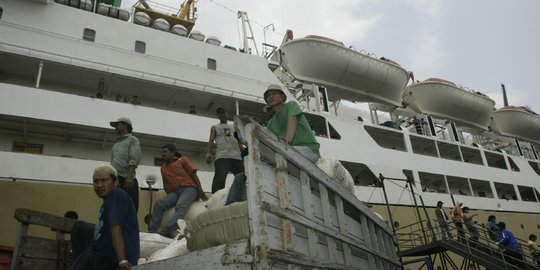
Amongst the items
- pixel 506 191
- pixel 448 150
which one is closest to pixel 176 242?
pixel 448 150

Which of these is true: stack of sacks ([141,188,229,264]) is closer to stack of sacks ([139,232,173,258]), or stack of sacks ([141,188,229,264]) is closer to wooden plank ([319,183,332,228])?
stack of sacks ([139,232,173,258])

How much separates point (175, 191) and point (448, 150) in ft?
50.1

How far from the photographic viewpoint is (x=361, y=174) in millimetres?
13711

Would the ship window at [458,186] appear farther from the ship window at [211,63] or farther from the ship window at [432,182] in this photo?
the ship window at [211,63]

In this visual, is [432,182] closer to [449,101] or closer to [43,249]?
[449,101]

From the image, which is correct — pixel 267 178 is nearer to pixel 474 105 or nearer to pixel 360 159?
pixel 360 159

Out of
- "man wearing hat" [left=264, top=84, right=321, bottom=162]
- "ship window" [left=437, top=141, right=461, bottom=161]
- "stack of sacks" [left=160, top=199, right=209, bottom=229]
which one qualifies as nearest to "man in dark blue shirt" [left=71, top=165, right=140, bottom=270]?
"man wearing hat" [left=264, top=84, right=321, bottom=162]

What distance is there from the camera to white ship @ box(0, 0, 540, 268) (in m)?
7.96

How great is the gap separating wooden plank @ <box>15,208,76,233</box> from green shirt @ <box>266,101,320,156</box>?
6.76 ft

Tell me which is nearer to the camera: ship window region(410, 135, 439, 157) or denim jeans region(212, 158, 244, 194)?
denim jeans region(212, 158, 244, 194)

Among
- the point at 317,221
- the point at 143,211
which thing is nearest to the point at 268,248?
the point at 317,221

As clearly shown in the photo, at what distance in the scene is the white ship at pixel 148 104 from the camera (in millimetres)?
7957

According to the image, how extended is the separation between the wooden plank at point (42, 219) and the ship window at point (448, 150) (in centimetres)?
1543

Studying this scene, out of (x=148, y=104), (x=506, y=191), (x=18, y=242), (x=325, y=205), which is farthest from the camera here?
(x=506, y=191)
